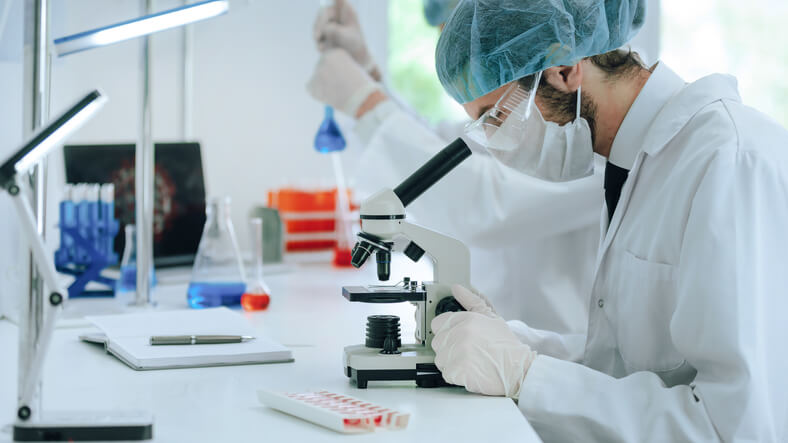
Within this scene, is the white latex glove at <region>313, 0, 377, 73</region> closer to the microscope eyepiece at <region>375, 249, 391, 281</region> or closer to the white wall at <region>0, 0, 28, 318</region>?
the white wall at <region>0, 0, 28, 318</region>

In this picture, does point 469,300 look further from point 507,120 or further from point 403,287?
point 507,120

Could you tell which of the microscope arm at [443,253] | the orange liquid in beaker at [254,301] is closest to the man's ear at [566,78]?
the microscope arm at [443,253]

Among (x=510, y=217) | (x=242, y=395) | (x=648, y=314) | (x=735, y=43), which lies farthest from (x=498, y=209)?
(x=735, y=43)

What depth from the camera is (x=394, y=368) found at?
3.53ft

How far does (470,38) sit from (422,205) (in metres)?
0.88

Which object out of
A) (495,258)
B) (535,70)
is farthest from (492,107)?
(495,258)

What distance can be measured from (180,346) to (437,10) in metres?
1.42

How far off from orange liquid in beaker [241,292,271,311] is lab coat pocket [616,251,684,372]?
2.58 feet

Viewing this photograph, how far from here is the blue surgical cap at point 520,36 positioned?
1241mm

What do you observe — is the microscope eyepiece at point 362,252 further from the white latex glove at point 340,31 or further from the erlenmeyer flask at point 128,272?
the white latex glove at point 340,31

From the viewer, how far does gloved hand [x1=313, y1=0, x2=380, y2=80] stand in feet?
7.61

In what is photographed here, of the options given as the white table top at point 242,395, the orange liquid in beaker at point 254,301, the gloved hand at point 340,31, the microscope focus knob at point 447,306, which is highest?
the gloved hand at point 340,31

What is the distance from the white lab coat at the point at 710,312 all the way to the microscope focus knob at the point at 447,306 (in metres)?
0.14

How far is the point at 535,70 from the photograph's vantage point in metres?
1.26
